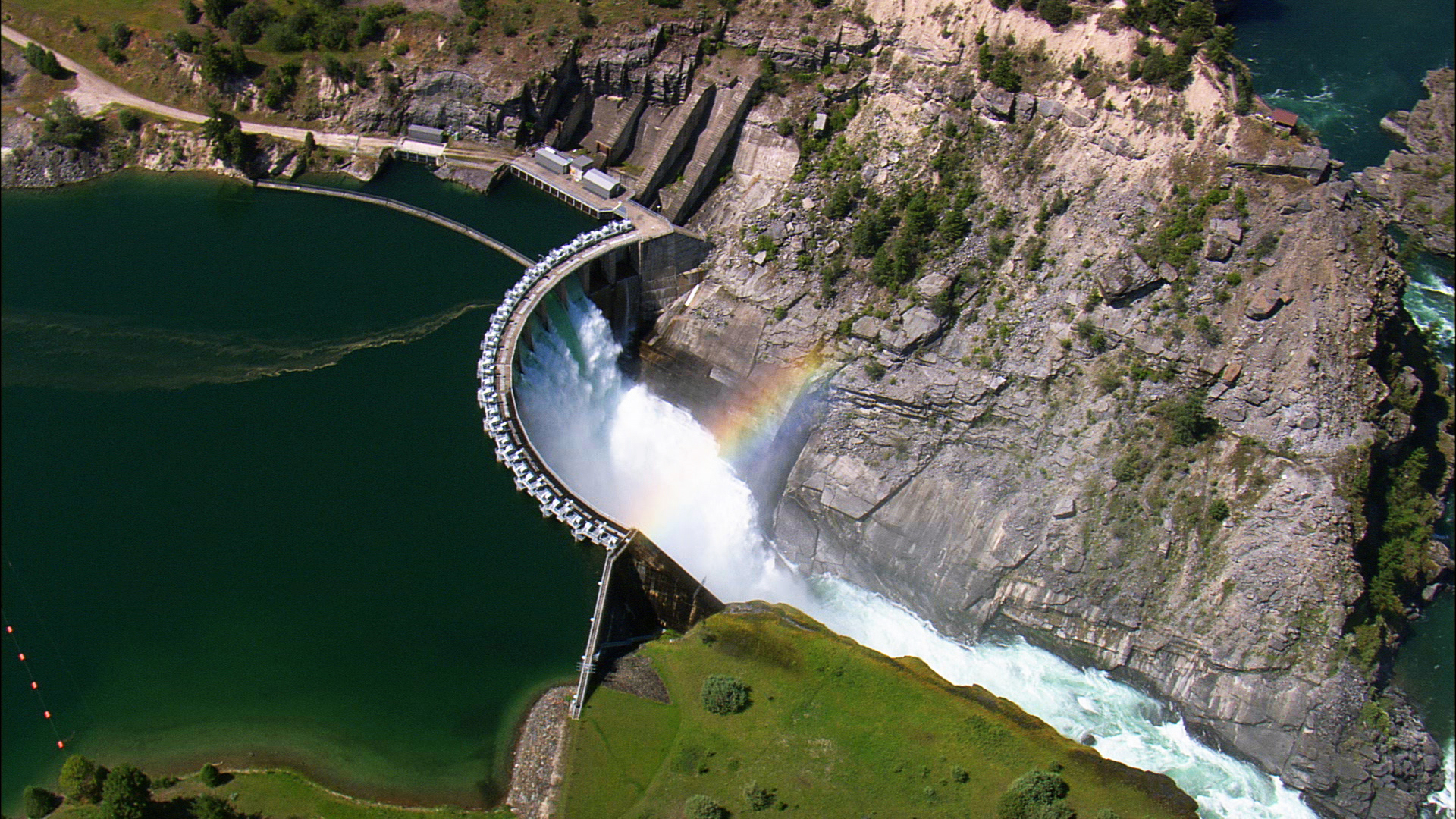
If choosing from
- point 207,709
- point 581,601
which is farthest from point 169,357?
point 581,601

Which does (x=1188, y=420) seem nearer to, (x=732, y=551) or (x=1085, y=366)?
(x=1085, y=366)

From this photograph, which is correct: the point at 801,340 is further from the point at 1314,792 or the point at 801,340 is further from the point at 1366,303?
the point at 1314,792

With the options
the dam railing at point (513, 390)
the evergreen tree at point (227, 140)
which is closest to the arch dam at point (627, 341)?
the dam railing at point (513, 390)

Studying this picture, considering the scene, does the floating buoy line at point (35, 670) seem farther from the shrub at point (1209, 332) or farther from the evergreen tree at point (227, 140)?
the shrub at point (1209, 332)

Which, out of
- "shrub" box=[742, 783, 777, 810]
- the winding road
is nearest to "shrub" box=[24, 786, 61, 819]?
"shrub" box=[742, 783, 777, 810]

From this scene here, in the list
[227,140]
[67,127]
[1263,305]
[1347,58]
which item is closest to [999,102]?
[1263,305]

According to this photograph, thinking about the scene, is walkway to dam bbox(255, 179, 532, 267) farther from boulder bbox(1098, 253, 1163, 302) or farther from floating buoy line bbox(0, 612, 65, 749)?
boulder bbox(1098, 253, 1163, 302)
